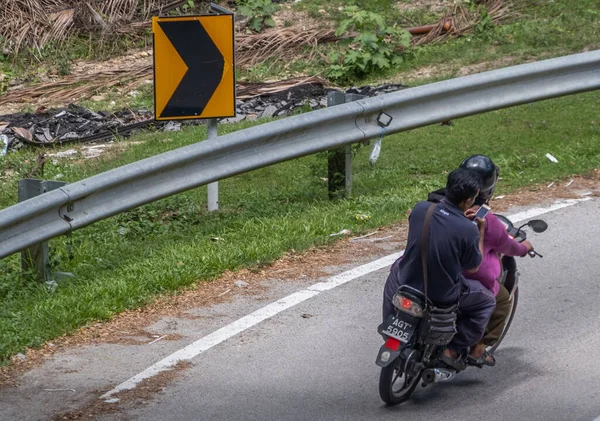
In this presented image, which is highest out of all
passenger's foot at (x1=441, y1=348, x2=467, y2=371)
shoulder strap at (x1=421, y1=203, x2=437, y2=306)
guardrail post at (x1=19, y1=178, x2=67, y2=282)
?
shoulder strap at (x1=421, y1=203, x2=437, y2=306)

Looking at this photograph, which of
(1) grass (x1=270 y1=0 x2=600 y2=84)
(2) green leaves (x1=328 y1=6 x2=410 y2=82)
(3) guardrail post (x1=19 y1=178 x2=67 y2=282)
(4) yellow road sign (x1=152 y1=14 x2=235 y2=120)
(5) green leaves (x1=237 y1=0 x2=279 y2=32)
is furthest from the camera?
(5) green leaves (x1=237 y1=0 x2=279 y2=32)

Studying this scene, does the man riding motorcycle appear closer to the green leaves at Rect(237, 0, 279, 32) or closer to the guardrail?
the guardrail

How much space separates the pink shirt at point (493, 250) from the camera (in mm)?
5582

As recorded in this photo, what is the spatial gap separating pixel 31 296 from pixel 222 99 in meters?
2.34

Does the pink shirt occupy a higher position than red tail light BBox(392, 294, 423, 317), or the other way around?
the pink shirt

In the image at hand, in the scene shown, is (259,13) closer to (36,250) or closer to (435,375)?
(36,250)

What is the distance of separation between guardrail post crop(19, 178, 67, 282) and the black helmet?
2.92 m

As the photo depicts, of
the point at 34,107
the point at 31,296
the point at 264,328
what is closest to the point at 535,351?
the point at 264,328

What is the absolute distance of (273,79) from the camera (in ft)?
50.1

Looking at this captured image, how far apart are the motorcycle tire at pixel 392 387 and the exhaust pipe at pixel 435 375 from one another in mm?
40

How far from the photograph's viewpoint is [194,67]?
836 centimetres

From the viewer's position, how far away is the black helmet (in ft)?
18.2

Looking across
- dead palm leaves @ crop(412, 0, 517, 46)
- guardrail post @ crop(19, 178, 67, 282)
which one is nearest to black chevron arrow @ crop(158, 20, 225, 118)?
guardrail post @ crop(19, 178, 67, 282)

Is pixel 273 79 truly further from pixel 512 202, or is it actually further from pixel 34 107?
pixel 512 202
